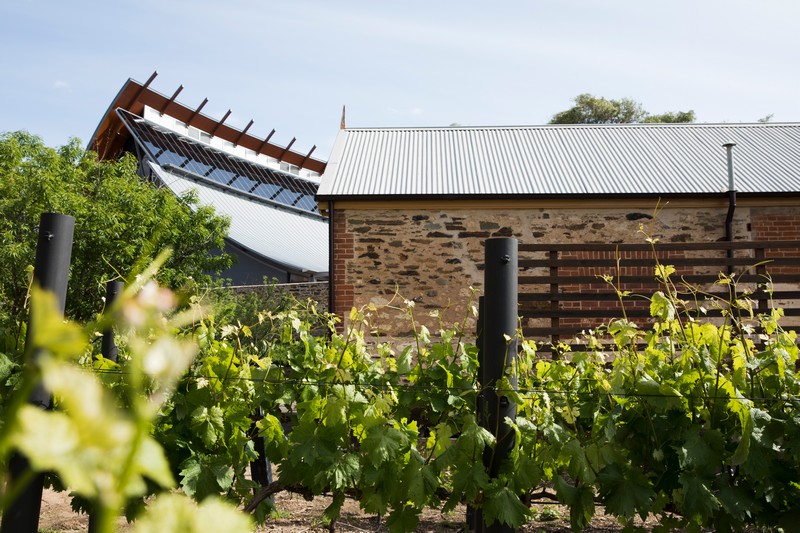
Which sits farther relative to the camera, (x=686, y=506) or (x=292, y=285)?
(x=292, y=285)

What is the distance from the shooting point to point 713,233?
10352 millimetres

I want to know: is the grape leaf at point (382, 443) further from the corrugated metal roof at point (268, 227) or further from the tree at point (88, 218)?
the corrugated metal roof at point (268, 227)

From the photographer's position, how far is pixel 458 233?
10344mm

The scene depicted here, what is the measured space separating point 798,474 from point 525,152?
1017cm

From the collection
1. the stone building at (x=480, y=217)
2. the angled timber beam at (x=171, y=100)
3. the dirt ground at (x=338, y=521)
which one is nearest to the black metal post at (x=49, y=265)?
the dirt ground at (x=338, y=521)

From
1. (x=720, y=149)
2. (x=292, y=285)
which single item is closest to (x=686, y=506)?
(x=720, y=149)

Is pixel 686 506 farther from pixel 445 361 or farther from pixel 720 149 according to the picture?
pixel 720 149

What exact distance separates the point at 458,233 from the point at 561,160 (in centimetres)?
273

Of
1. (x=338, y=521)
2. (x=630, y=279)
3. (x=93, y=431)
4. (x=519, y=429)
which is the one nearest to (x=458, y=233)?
(x=630, y=279)

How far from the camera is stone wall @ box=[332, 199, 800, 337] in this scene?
1019 centimetres

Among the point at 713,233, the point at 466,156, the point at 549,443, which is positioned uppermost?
the point at 466,156

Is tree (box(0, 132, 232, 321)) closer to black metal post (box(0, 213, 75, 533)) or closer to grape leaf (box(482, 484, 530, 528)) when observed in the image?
black metal post (box(0, 213, 75, 533))

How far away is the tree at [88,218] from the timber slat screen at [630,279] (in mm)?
6337

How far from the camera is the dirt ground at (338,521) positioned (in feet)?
14.8
